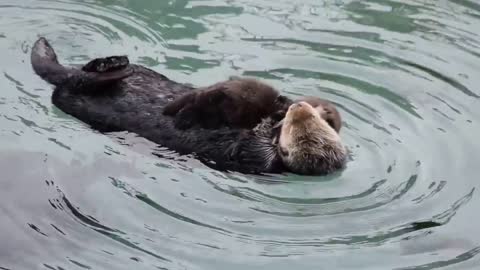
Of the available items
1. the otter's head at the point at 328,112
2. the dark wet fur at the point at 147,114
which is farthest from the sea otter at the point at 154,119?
the otter's head at the point at 328,112

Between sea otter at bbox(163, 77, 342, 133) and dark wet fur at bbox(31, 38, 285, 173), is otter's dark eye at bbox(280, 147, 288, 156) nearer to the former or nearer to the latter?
dark wet fur at bbox(31, 38, 285, 173)

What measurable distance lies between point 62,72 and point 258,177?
1301 mm

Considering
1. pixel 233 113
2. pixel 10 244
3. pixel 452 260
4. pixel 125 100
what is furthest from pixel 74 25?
pixel 452 260

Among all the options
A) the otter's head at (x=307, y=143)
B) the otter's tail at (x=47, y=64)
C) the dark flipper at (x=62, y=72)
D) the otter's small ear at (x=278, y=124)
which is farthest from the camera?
the otter's tail at (x=47, y=64)

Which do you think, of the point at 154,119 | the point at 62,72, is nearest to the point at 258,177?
the point at 154,119

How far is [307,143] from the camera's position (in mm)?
4574

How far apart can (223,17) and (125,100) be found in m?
1.68

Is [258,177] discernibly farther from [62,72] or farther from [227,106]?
[62,72]

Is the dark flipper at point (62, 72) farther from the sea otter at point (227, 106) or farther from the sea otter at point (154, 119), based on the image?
the sea otter at point (227, 106)

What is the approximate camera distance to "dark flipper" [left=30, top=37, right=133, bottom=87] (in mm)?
4891

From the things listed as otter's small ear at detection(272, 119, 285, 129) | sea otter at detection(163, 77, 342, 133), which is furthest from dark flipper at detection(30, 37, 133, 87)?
otter's small ear at detection(272, 119, 285, 129)

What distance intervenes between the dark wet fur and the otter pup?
42 millimetres

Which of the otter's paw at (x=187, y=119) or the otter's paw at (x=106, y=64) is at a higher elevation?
the otter's paw at (x=106, y=64)

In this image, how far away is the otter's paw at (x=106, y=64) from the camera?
493cm
